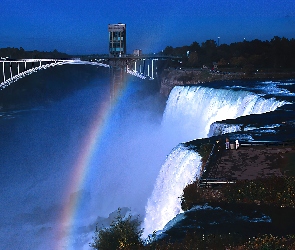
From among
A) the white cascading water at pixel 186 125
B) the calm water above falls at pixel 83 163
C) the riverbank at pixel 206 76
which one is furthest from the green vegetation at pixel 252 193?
the riverbank at pixel 206 76

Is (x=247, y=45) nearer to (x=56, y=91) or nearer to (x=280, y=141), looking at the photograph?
(x=56, y=91)

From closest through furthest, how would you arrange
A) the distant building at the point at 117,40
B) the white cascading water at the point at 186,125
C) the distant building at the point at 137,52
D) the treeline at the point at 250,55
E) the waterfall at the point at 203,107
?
1. the white cascading water at the point at 186,125
2. the waterfall at the point at 203,107
3. the treeline at the point at 250,55
4. the distant building at the point at 117,40
5. the distant building at the point at 137,52

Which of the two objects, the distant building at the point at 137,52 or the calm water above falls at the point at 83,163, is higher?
the distant building at the point at 137,52

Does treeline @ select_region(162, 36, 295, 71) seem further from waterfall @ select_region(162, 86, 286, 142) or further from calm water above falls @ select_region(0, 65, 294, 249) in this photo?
waterfall @ select_region(162, 86, 286, 142)

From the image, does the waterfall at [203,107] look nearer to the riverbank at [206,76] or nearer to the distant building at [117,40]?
the riverbank at [206,76]

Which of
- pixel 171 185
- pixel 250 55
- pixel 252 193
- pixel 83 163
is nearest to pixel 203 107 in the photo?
pixel 83 163

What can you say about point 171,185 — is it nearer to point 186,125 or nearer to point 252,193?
point 252,193

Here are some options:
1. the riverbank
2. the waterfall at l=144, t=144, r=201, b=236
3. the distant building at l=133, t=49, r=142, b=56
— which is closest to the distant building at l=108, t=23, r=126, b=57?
the distant building at l=133, t=49, r=142, b=56
